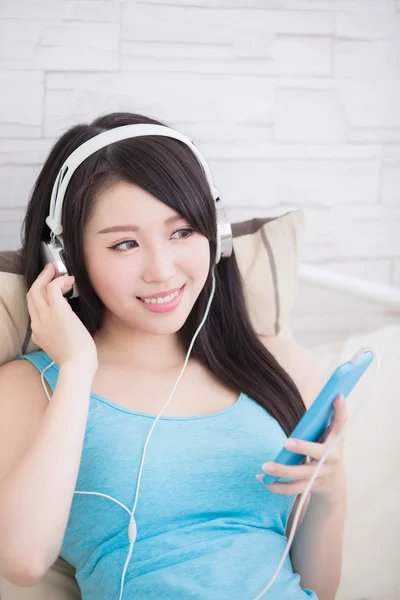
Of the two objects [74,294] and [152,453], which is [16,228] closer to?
[74,294]

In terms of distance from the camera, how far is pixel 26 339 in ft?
3.90

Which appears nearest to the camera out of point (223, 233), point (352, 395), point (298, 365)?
point (223, 233)

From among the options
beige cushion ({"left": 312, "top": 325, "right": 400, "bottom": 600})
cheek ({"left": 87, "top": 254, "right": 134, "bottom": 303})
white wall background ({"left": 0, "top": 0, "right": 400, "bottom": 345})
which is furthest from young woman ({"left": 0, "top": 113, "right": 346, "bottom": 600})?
white wall background ({"left": 0, "top": 0, "right": 400, "bottom": 345})

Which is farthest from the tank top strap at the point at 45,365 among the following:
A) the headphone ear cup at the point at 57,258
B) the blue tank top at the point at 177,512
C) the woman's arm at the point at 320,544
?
the woman's arm at the point at 320,544

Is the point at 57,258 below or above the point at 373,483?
above

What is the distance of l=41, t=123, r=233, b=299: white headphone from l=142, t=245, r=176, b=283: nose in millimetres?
130

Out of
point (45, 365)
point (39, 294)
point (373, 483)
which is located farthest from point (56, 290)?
point (373, 483)

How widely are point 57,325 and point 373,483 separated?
2.26 ft

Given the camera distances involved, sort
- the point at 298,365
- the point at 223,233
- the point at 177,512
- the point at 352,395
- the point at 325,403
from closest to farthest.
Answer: the point at 325,403 → the point at 177,512 → the point at 223,233 → the point at 298,365 → the point at 352,395

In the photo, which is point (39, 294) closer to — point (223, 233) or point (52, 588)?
point (223, 233)

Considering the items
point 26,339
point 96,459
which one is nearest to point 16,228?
point 26,339

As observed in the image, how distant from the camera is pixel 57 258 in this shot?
1.08 m

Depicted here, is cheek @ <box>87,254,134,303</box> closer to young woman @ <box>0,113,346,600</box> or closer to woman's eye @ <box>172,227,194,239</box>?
young woman @ <box>0,113,346,600</box>

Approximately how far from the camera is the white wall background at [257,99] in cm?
140
